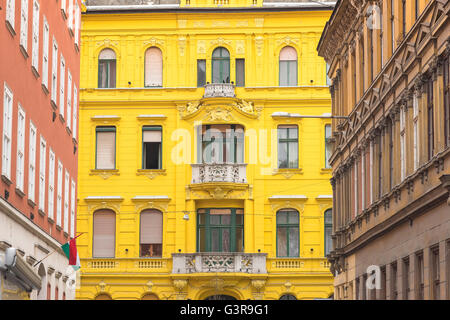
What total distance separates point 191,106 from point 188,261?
8536mm

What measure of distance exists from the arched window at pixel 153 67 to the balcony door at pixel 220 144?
4.03m

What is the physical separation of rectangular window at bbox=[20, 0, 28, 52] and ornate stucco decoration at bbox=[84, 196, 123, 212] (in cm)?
2939

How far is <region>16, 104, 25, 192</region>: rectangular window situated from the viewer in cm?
3044

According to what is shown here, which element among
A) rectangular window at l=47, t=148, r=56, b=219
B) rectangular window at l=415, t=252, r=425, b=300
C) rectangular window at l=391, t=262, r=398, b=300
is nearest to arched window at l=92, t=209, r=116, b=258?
rectangular window at l=47, t=148, r=56, b=219

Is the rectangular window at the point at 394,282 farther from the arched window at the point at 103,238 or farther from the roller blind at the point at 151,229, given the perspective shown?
the arched window at the point at 103,238

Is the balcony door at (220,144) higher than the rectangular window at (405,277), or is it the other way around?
the balcony door at (220,144)

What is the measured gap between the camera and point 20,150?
3091cm

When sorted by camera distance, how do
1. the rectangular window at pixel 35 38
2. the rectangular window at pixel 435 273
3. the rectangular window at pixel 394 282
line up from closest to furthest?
the rectangular window at pixel 435 273
the rectangular window at pixel 35 38
the rectangular window at pixel 394 282

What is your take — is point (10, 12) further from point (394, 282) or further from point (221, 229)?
point (221, 229)

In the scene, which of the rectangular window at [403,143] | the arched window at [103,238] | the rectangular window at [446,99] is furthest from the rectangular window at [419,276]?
the arched window at [103,238]

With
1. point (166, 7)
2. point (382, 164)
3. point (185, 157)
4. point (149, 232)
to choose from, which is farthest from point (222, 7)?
point (382, 164)

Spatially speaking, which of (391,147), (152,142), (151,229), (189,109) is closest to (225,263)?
(151,229)

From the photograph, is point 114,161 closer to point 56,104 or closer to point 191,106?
point 191,106

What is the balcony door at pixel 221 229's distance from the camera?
60.3m
